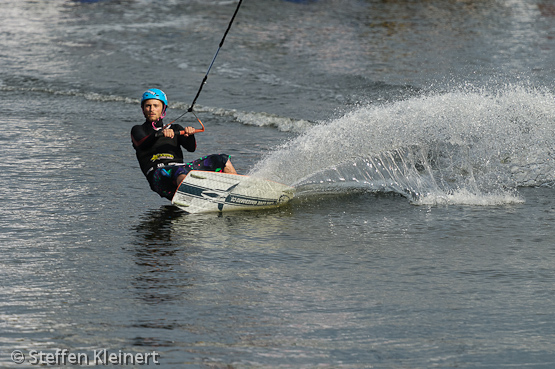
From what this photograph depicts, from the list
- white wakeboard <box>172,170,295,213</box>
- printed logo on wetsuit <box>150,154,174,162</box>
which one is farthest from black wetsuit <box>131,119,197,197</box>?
white wakeboard <box>172,170,295,213</box>

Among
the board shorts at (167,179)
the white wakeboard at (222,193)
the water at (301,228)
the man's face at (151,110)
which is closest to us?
the water at (301,228)

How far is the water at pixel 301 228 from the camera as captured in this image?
4.75m

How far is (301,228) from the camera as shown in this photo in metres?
7.23

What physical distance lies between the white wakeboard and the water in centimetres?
15

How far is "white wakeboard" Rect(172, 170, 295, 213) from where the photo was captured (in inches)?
306

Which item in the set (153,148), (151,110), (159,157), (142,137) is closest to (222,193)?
(159,157)

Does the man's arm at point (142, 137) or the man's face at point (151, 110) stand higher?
the man's face at point (151, 110)

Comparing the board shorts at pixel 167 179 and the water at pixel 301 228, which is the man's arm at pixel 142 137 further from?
the water at pixel 301 228

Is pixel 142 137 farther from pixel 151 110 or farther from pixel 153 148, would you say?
pixel 151 110

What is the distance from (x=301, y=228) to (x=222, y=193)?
1.05m

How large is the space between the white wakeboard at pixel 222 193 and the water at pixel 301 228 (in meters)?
0.15

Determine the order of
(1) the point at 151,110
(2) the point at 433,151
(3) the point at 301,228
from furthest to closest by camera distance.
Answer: (2) the point at 433,151, (1) the point at 151,110, (3) the point at 301,228

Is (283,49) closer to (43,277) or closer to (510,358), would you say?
(43,277)

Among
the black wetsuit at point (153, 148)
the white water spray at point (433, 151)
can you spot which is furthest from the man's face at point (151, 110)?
the white water spray at point (433, 151)
